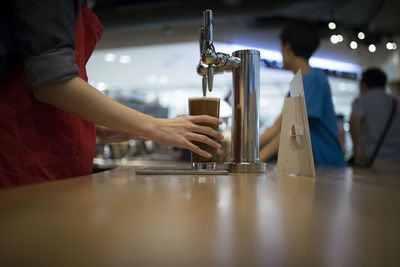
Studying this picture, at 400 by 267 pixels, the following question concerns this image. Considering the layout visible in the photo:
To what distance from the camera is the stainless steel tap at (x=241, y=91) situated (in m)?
0.94

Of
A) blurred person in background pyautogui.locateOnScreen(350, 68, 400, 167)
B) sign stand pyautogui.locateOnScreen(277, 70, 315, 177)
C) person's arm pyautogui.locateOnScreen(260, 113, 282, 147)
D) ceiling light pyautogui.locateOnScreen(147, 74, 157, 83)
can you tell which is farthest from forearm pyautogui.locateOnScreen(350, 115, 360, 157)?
ceiling light pyautogui.locateOnScreen(147, 74, 157, 83)

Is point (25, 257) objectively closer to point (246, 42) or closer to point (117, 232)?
point (117, 232)

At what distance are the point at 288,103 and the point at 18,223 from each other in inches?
33.5

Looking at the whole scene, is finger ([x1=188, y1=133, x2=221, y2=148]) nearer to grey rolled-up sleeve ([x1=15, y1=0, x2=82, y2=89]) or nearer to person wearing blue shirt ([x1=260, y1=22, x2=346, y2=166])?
grey rolled-up sleeve ([x1=15, y1=0, x2=82, y2=89])

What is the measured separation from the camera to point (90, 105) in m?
0.74

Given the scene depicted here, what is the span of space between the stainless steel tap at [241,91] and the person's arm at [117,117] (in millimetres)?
159

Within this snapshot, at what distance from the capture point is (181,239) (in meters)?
0.24

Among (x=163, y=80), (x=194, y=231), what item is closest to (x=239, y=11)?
(x=194, y=231)

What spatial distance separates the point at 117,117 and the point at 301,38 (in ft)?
5.56

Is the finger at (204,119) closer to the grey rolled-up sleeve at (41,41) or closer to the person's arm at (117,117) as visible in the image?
the person's arm at (117,117)

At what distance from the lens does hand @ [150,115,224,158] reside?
81 centimetres

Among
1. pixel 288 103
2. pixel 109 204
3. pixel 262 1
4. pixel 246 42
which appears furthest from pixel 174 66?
pixel 109 204

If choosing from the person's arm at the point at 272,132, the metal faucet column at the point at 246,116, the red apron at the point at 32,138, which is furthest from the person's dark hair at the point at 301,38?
the red apron at the point at 32,138

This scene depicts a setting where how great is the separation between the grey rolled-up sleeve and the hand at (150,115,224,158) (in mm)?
249
